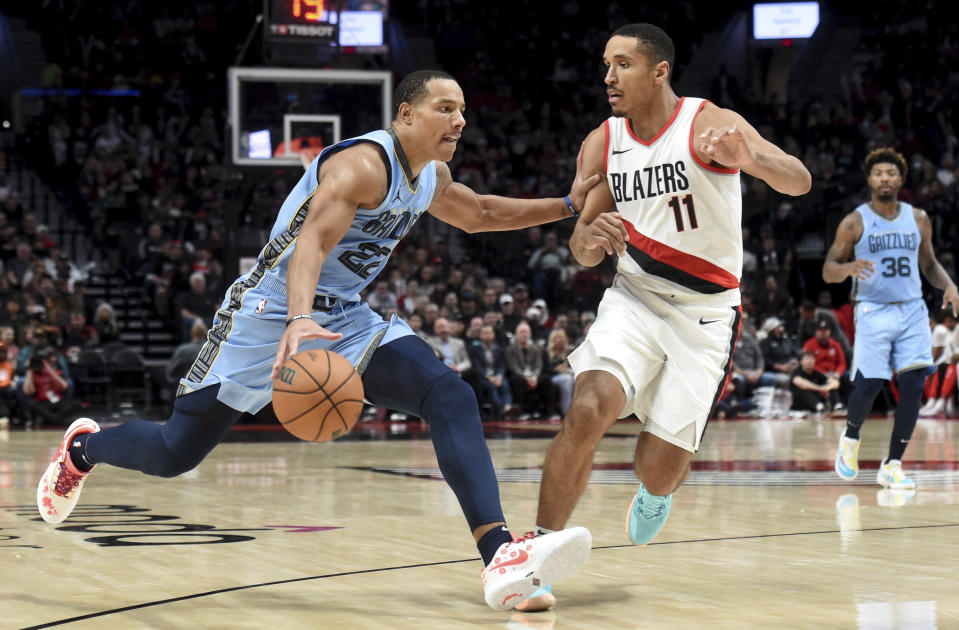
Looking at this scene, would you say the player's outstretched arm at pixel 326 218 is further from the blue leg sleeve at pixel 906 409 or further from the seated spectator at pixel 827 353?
the seated spectator at pixel 827 353

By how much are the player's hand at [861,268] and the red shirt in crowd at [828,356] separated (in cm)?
783

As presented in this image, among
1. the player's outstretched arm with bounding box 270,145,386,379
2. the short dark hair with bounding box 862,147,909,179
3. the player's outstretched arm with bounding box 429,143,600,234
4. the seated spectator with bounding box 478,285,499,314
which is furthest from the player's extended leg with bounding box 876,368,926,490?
the seated spectator with bounding box 478,285,499,314

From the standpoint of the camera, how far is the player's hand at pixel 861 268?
304 inches

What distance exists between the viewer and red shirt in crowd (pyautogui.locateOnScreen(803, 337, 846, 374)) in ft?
51.3

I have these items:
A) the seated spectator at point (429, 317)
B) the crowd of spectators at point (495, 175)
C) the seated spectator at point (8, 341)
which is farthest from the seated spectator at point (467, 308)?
the seated spectator at point (8, 341)

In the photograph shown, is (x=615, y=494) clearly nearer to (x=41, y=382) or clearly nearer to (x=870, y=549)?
(x=870, y=549)

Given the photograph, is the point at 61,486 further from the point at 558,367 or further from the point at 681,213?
the point at 558,367

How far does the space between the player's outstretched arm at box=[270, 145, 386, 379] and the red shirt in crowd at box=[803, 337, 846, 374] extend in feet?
40.2

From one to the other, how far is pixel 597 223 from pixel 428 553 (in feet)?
5.07

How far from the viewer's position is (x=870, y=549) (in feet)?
16.8

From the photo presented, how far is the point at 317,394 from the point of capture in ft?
12.7

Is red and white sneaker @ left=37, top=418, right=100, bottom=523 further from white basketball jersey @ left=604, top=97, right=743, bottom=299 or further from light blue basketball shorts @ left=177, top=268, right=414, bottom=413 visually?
white basketball jersey @ left=604, top=97, right=743, bottom=299

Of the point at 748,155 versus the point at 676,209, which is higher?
the point at 748,155

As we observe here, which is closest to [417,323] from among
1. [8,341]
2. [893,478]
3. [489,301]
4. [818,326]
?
[489,301]
